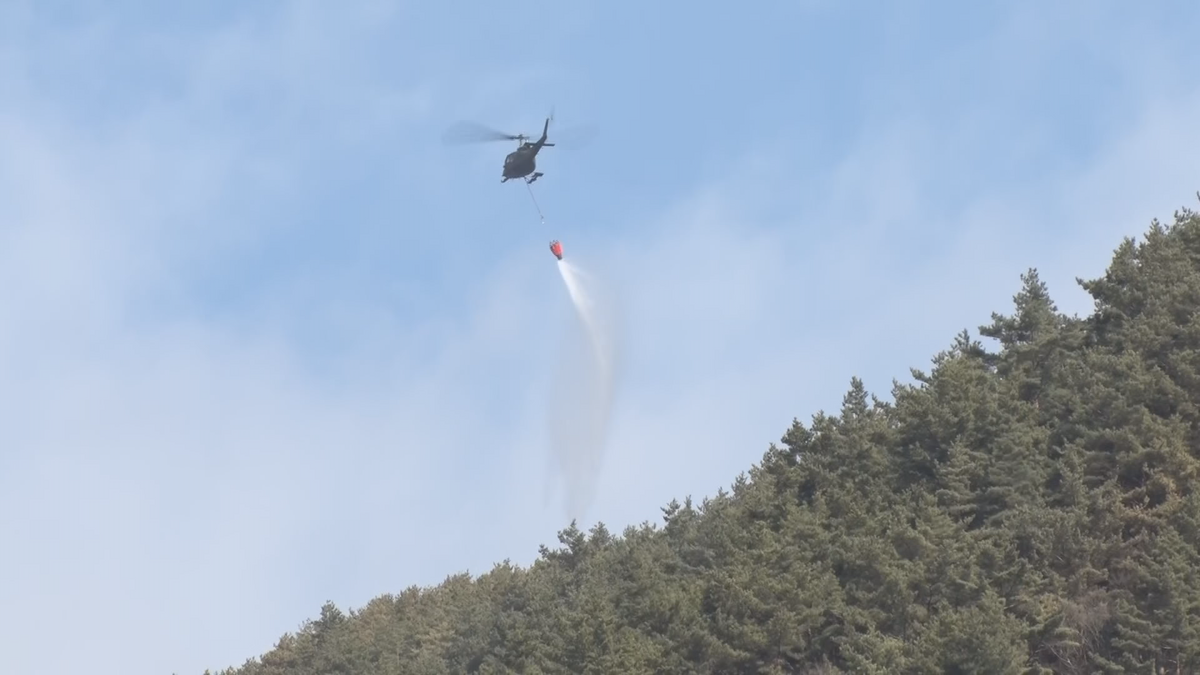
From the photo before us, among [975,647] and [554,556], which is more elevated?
[554,556]

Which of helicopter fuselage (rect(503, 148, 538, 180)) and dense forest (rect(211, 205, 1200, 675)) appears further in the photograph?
helicopter fuselage (rect(503, 148, 538, 180))

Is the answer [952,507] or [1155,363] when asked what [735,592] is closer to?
[952,507]

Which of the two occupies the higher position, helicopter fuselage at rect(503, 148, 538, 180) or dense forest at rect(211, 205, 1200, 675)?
helicopter fuselage at rect(503, 148, 538, 180)

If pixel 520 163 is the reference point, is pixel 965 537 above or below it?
below

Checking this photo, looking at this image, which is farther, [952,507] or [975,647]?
[952,507]

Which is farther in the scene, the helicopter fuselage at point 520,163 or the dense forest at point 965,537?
the helicopter fuselage at point 520,163

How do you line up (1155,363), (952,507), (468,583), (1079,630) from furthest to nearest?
(468,583), (1155,363), (952,507), (1079,630)

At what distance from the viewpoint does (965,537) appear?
5919cm

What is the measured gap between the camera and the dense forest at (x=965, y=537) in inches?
2167

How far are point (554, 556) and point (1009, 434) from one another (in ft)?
109

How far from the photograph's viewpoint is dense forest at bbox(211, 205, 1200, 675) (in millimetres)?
55031

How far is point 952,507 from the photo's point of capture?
63344 millimetres

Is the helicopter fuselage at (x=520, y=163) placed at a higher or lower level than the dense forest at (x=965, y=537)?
higher

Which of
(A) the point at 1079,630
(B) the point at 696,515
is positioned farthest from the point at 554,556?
(A) the point at 1079,630
